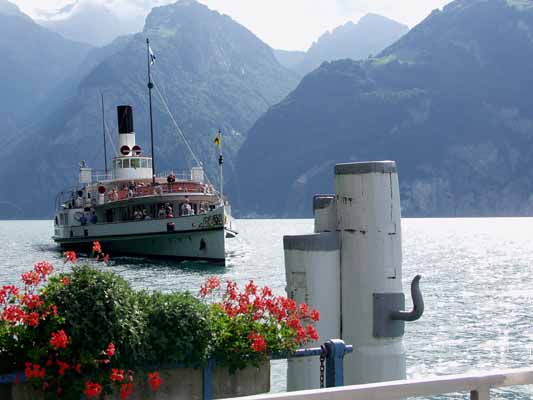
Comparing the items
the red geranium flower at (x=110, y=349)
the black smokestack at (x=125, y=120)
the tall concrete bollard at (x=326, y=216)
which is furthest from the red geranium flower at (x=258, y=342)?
the black smokestack at (x=125, y=120)

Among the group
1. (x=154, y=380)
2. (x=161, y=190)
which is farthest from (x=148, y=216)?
(x=154, y=380)

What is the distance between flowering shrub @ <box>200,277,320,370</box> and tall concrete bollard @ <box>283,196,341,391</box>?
1.61 ft

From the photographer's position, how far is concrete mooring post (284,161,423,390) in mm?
6629

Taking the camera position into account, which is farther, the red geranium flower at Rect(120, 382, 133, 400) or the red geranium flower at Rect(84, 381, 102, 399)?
the red geranium flower at Rect(120, 382, 133, 400)

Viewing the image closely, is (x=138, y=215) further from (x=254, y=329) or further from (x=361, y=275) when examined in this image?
(x=254, y=329)

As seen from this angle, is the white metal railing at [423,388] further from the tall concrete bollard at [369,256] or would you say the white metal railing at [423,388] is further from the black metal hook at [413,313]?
the tall concrete bollard at [369,256]

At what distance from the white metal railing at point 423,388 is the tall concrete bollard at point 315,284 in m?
3.30

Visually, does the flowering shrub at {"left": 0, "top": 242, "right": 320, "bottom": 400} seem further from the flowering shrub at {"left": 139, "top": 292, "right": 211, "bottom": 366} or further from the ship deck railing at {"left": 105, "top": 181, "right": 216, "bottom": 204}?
the ship deck railing at {"left": 105, "top": 181, "right": 216, "bottom": 204}

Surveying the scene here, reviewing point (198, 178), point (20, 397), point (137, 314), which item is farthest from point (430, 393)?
point (198, 178)

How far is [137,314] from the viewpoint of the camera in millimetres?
5398

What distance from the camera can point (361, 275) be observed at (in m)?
6.72

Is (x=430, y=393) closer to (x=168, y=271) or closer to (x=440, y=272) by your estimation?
(x=168, y=271)

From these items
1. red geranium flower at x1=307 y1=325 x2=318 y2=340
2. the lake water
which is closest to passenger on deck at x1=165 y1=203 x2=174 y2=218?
the lake water

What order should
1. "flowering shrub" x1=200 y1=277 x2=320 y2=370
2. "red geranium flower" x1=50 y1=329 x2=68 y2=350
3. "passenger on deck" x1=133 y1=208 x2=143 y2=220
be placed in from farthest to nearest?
"passenger on deck" x1=133 y1=208 x2=143 y2=220 → "flowering shrub" x1=200 y1=277 x2=320 y2=370 → "red geranium flower" x1=50 y1=329 x2=68 y2=350
